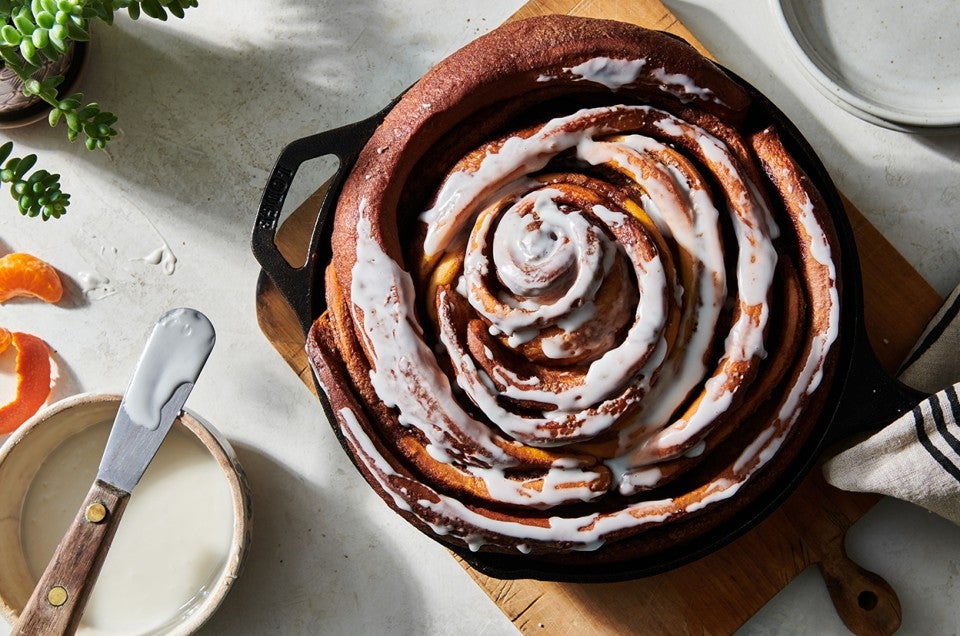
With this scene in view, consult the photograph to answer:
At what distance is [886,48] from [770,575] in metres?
0.95

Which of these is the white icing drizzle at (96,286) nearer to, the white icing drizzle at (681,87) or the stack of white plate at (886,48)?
the white icing drizzle at (681,87)

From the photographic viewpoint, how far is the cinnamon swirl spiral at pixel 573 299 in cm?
123

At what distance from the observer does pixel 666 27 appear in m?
1.63

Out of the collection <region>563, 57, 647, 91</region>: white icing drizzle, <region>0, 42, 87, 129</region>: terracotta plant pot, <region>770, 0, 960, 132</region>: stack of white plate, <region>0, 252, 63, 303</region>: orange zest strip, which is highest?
<region>770, 0, 960, 132</region>: stack of white plate

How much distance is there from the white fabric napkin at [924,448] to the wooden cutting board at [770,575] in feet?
0.25

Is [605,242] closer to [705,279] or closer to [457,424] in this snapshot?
[705,279]

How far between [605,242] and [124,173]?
1033 mm

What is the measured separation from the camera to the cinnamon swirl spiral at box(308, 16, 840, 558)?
123 centimetres

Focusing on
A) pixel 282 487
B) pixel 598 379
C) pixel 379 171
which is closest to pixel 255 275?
pixel 282 487

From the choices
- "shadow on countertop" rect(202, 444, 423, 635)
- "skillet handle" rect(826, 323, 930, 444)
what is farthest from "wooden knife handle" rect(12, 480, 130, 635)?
"skillet handle" rect(826, 323, 930, 444)

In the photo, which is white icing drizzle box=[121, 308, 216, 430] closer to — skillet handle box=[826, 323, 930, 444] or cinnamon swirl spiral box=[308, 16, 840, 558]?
cinnamon swirl spiral box=[308, 16, 840, 558]

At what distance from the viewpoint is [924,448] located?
141 centimetres

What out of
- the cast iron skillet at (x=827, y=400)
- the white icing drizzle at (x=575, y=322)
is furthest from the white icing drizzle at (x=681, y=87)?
the cast iron skillet at (x=827, y=400)

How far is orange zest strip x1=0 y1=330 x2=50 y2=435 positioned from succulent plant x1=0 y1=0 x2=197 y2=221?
27 centimetres
